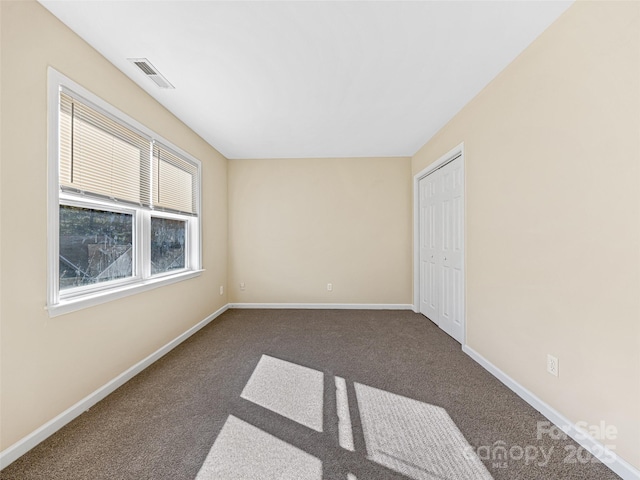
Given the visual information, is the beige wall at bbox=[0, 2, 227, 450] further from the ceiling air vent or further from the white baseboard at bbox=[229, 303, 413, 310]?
the white baseboard at bbox=[229, 303, 413, 310]

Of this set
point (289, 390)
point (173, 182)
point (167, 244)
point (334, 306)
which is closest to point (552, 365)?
point (289, 390)

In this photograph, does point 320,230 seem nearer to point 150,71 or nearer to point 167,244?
point 167,244

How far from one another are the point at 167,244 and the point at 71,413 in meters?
1.78

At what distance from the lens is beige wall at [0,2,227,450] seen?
1.44 meters

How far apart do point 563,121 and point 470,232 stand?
4.14ft

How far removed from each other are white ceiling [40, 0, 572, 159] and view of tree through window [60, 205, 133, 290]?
123cm

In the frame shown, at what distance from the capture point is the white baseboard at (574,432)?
1.34 m

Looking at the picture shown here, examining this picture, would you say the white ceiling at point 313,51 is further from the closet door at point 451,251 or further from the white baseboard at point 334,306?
the white baseboard at point 334,306

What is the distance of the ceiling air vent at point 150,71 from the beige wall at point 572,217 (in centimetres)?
287

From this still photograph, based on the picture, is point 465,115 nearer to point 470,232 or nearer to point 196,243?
point 470,232

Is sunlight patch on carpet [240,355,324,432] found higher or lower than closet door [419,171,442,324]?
lower

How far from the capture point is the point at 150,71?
87.2 inches

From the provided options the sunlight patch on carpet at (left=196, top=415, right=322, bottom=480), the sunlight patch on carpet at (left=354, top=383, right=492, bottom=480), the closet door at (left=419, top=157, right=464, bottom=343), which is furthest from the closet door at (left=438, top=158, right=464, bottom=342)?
the sunlight patch on carpet at (left=196, top=415, right=322, bottom=480)

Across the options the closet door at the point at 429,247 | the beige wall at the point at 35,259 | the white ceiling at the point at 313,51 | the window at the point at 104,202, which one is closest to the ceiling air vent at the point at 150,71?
the white ceiling at the point at 313,51
